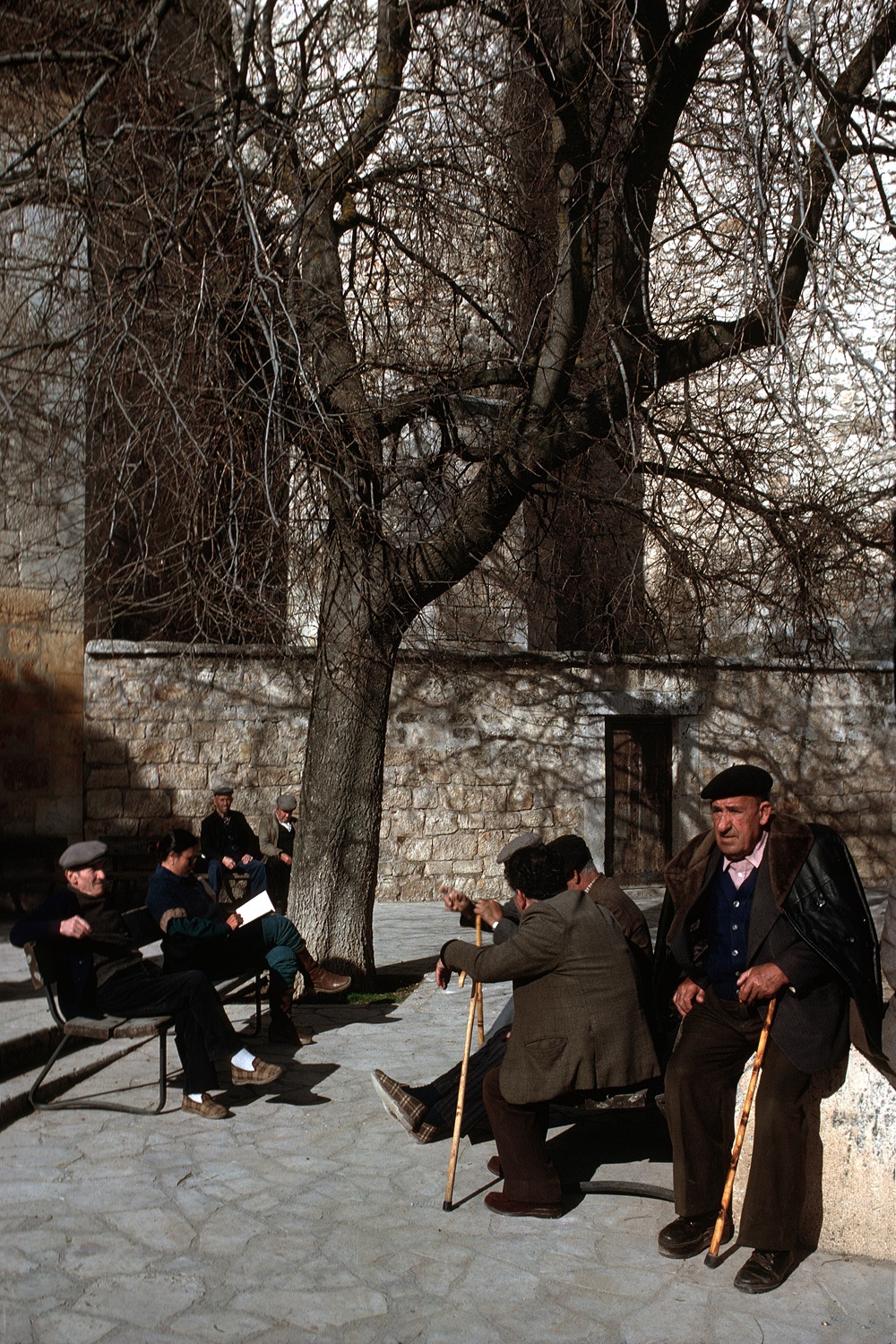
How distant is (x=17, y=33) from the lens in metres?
8.06

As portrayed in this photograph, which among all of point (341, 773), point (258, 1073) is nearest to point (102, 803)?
point (341, 773)

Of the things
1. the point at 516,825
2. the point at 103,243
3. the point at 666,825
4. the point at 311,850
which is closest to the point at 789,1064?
the point at 311,850

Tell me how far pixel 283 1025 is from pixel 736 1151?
335 centimetres

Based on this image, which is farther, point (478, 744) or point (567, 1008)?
point (478, 744)

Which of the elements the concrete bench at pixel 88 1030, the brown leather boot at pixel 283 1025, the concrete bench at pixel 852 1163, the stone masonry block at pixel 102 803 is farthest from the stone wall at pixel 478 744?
the concrete bench at pixel 852 1163

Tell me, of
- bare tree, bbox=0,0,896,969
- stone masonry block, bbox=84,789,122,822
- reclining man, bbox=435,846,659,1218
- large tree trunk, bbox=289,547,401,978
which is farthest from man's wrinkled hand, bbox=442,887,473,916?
stone masonry block, bbox=84,789,122,822

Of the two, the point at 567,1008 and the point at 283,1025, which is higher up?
the point at 567,1008

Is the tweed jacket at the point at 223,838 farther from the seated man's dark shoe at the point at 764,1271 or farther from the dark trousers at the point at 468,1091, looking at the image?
the seated man's dark shoe at the point at 764,1271

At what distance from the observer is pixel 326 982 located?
741 centimetres

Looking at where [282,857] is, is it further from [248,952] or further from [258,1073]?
[258,1073]

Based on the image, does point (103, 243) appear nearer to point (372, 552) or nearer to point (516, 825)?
point (372, 552)

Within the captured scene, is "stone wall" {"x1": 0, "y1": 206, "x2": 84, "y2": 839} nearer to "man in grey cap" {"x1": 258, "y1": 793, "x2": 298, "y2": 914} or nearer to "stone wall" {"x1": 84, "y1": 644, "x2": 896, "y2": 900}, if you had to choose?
"stone wall" {"x1": 84, "y1": 644, "x2": 896, "y2": 900}

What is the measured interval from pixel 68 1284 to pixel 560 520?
787 centimetres

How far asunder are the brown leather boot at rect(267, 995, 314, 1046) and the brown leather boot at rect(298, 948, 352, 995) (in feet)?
2.32
